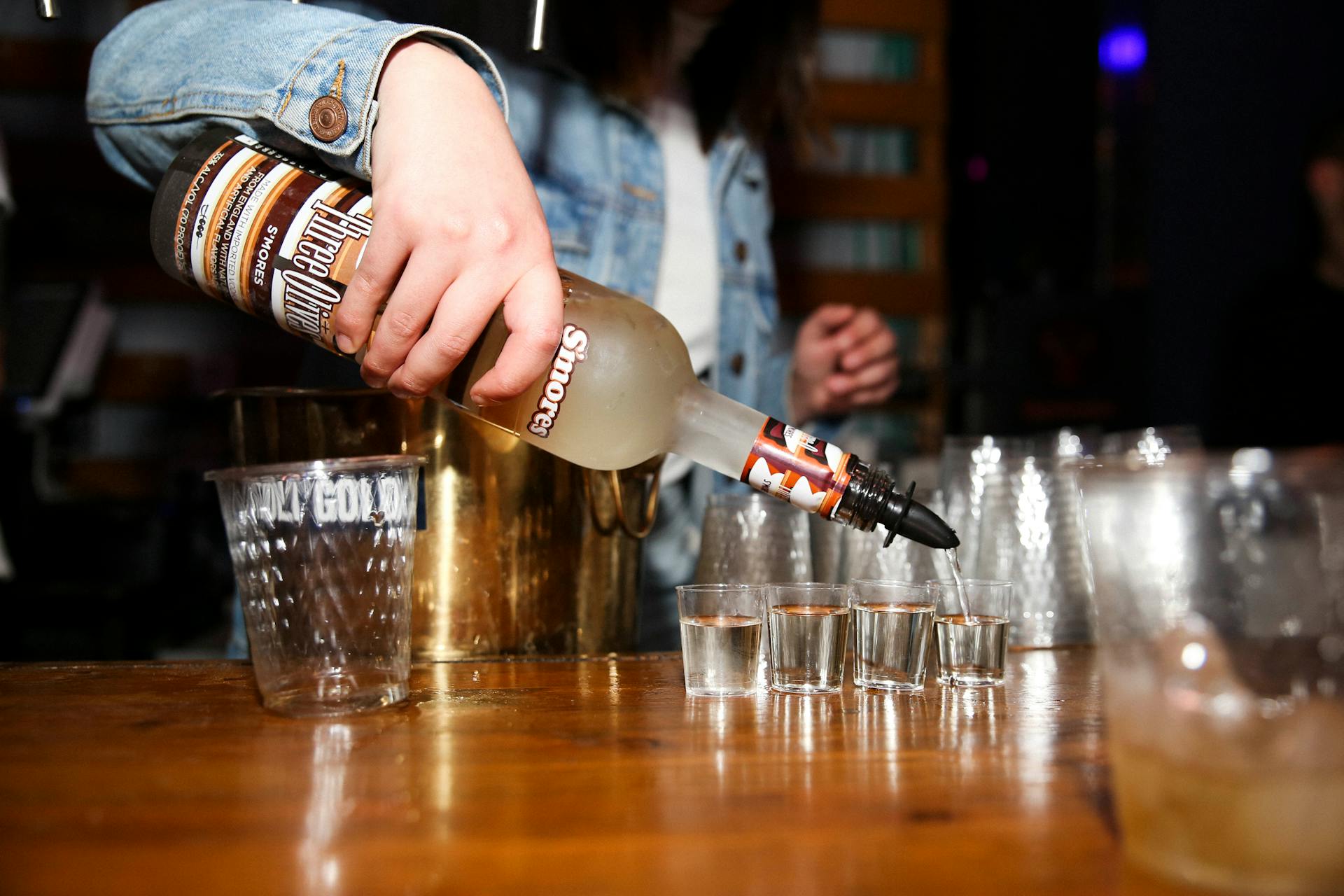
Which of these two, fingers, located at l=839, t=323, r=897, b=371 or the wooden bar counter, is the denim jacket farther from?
the wooden bar counter

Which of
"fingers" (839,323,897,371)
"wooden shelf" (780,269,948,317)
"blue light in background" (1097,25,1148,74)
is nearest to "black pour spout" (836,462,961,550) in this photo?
"fingers" (839,323,897,371)

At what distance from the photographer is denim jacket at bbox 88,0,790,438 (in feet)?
2.73

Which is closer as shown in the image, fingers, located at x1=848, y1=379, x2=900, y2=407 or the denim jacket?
the denim jacket

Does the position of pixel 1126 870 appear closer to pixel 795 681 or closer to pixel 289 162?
pixel 795 681

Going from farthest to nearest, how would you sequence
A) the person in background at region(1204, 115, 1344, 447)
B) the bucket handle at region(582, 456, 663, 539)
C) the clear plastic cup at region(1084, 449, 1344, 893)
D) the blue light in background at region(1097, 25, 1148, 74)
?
the blue light in background at region(1097, 25, 1148, 74), the person in background at region(1204, 115, 1344, 447), the bucket handle at region(582, 456, 663, 539), the clear plastic cup at region(1084, 449, 1344, 893)

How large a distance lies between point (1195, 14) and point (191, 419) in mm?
3478

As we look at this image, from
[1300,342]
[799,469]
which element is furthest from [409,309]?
[1300,342]

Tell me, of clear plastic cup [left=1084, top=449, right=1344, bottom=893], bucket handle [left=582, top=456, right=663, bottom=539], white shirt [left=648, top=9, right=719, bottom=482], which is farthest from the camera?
white shirt [left=648, top=9, right=719, bottom=482]

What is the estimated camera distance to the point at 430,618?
35.6 inches

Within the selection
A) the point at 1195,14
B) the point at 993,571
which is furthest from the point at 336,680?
the point at 1195,14

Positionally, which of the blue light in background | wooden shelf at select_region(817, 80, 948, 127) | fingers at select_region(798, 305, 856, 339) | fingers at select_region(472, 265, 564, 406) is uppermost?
the blue light in background

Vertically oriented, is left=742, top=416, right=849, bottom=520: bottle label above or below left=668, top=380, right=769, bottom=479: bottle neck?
below

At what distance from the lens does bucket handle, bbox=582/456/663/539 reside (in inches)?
37.2

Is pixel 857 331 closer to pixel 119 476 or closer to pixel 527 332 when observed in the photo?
pixel 527 332
